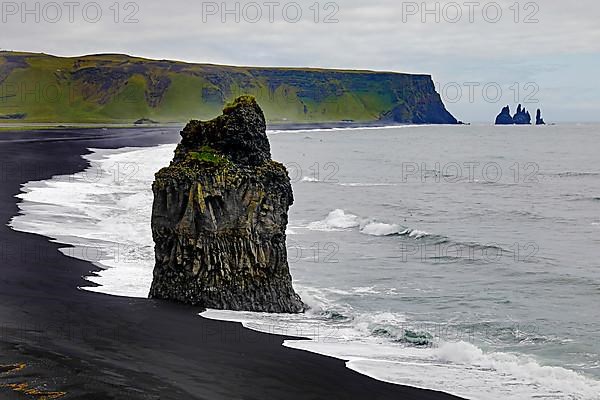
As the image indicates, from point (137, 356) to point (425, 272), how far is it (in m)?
14.9

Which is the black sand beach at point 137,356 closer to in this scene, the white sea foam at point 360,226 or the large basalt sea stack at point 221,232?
the large basalt sea stack at point 221,232

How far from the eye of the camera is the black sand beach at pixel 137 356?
11.9 meters

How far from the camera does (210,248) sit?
18.6 metres

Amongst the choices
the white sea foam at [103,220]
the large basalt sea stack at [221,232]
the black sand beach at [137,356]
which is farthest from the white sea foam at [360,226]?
the black sand beach at [137,356]

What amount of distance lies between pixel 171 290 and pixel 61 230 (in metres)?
11.9

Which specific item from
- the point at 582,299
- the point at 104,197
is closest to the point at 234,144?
A: the point at 582,299

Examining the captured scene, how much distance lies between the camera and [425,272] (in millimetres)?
27172

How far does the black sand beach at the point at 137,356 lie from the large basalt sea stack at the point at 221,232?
79 cm

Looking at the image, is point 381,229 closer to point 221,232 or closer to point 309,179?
point 221,232

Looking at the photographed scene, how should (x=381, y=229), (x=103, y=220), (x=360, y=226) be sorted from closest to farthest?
1. (x=103, y=220)
2. (x=381, y=229)
3. (x=360, y=226)

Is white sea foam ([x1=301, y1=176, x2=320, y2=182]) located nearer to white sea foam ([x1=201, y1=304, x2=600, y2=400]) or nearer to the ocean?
the ocean

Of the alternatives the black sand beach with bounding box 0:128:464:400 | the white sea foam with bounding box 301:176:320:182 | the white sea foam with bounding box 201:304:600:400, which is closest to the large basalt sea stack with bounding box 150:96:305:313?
the white sea foam with bounding box 201:304:600:400

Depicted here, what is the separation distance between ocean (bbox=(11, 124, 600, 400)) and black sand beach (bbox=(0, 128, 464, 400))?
0.88 m

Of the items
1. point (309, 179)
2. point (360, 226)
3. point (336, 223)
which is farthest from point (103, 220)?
point (309, 179)
